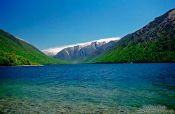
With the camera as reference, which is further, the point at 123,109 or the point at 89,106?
the point at 89,106

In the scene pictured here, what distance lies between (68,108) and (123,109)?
7.75 meters


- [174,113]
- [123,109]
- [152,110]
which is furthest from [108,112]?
[174,113]

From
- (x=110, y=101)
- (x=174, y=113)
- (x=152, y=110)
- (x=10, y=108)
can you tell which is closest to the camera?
(x=174, y=113)

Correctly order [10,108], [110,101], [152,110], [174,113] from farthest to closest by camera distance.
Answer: [110,101]
[10,108]
[152,110]
[174,113]

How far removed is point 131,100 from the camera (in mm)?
41594

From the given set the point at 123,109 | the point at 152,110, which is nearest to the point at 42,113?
the point at 123,109

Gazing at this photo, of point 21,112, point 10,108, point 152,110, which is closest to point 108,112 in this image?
point 152,110

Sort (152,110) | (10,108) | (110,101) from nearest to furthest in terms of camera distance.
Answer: (152,110) < (10,108) < (110,101)

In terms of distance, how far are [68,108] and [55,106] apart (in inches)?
99.8

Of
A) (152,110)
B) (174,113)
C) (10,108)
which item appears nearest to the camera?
(174,113)

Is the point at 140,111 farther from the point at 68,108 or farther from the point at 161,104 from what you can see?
the point at 68,108

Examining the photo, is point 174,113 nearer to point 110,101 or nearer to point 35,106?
point 110,101

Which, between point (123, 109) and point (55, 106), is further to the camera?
point (55, 106)

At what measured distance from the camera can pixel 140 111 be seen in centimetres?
3256
